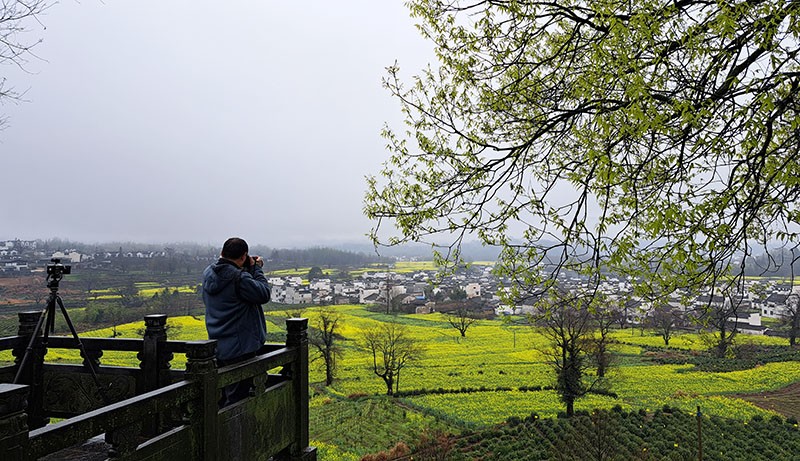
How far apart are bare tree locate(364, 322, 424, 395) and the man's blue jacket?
3144 cm

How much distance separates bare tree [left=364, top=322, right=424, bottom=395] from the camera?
35.3m

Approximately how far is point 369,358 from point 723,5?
40549mm

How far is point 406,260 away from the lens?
401 ft

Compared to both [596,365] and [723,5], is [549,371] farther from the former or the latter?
[723,5]

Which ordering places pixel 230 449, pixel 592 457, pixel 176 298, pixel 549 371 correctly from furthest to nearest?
1. pixel 549 371
2. pixel 176 298
3. pixel 592 457
4. pixel 230 449

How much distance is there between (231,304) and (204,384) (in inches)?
36.5

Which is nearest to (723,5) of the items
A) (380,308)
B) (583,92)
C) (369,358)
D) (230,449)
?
(583,92)

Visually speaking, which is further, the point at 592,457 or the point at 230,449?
the point at 592,457

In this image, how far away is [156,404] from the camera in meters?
2.93

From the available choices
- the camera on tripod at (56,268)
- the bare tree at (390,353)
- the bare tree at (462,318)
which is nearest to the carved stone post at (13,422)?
the camera on tripod at (56,268)

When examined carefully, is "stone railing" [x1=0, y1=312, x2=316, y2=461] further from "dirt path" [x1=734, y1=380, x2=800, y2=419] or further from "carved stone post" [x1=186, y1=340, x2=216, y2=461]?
"dirt path" [x1=734, y1=380, x2=800, y2=419]

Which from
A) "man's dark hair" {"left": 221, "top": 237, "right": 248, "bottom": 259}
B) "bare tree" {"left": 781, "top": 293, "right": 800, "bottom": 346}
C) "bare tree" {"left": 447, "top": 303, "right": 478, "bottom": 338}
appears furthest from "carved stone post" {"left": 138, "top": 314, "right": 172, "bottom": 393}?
"bare tree" {"left": 781, "top": 293, "right": 800, "bottom": 346}

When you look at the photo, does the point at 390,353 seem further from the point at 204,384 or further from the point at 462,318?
the point at 204,384

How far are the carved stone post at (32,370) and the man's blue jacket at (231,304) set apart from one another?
6.85ft
